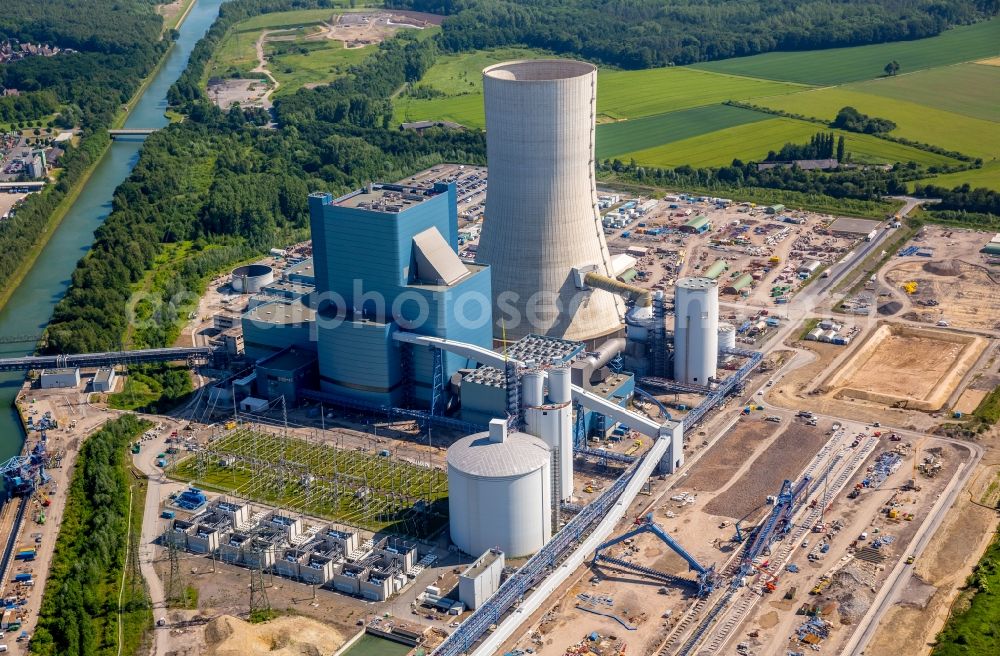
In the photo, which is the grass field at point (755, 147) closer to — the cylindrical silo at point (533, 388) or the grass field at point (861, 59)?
the grass field at point (861, 59)

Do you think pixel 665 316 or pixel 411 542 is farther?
pixel 665 316

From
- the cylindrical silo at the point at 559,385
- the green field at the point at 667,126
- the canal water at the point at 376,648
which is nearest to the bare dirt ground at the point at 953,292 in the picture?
the cylindrical silo at the point at 559,385

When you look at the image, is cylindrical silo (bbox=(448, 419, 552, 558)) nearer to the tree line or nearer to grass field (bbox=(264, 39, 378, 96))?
the tree line

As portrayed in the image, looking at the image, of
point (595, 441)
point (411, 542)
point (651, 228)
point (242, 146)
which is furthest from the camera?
point (242, 146)

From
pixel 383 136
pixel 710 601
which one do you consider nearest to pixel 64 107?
pixel 383 136

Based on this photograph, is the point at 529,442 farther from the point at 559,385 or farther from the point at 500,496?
the point at 559,385

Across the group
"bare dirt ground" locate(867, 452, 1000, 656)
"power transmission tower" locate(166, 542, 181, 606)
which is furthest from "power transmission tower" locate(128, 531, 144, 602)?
"bare dirt ground" locate(867, 452, 1000, 656)

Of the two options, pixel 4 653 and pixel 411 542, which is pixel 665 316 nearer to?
pixel 411 542
